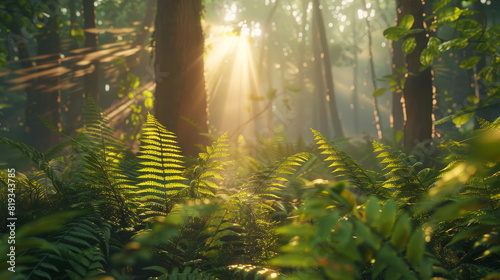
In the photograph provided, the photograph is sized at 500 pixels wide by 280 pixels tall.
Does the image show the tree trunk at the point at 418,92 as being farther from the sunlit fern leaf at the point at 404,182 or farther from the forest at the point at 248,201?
the sunlit fern leaf at the point at 404,182

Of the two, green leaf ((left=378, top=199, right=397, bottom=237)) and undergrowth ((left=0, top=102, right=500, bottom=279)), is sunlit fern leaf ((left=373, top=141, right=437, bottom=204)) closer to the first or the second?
undergrowth ((left=0, top=102, right=500, bottom=279))

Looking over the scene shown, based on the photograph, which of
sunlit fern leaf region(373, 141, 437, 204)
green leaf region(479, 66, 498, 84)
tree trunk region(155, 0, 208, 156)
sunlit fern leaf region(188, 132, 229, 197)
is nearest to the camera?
sunlit fern leaf region(373, 141, 437, 204)

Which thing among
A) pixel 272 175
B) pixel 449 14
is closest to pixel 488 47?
pixel 449 14

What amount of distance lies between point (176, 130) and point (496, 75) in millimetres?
2863

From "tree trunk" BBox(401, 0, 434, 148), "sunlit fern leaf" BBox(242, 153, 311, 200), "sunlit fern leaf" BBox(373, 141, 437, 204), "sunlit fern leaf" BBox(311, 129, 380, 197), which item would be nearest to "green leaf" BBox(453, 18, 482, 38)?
"sunlit fern leaf" BBox(373, 141, 437, 204)

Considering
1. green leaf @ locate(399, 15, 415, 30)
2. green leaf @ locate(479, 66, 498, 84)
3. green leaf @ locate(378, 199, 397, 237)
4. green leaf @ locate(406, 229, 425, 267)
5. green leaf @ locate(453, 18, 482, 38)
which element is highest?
green leaf @ locate(399, 15, 415, 30)

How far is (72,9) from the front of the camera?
42.5 ft

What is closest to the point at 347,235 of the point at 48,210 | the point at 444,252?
the point at 444,252

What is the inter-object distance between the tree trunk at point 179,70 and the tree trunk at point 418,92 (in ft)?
9.37

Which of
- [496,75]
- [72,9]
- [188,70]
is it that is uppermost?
[72,9]

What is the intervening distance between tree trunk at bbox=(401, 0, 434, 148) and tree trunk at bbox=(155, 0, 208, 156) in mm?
2857

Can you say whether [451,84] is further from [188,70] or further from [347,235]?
[347,235]

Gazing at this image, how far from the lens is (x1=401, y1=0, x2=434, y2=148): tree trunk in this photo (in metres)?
3.77

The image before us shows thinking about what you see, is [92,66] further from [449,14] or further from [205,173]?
[449,14]
